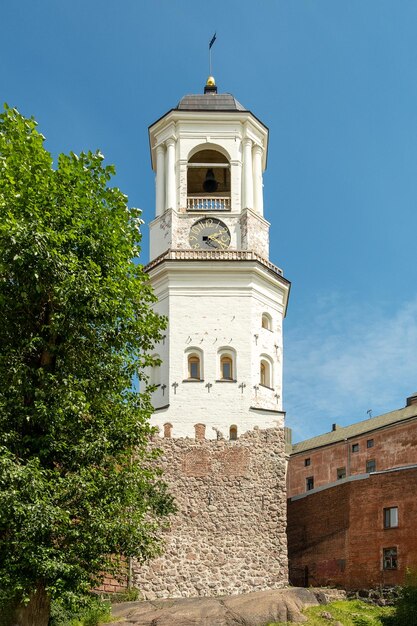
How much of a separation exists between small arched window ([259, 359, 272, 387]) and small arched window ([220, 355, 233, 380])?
5.19ft

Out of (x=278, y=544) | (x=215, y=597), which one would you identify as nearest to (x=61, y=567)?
(x=215, y=597)

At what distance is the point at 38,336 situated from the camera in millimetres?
20922

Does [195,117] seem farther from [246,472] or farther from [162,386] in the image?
[246,472]

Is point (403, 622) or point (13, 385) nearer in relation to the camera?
point (13, 385)

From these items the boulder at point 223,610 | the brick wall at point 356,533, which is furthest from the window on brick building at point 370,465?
the boulder at point 223,610

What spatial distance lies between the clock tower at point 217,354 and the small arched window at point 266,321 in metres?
0.06

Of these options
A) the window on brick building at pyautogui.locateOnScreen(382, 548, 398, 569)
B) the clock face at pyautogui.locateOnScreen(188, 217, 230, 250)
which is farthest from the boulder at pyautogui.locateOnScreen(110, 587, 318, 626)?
the clock face at pyautogui.locateOnScreen(188, 217, 230, 250)

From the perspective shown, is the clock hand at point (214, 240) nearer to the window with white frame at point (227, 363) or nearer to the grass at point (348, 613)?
the window with white frame at point (227, 363)

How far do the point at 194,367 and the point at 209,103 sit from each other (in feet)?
46.2

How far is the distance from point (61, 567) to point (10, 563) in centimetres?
120

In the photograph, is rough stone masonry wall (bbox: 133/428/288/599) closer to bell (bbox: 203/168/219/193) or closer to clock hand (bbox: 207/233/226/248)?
clock hand (bbox: 207/233/226/248)

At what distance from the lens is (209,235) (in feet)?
131

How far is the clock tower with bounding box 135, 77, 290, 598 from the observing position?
1332 inches

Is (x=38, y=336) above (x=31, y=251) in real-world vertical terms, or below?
below
